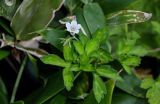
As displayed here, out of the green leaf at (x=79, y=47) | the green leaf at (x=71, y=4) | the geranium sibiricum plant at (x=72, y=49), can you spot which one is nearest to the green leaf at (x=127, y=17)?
the geranium sibiricum plant at (x=72, y=49)

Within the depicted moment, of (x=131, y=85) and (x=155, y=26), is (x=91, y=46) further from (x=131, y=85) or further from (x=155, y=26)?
(x=155, y=26)

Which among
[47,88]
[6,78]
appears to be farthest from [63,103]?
[6,78]

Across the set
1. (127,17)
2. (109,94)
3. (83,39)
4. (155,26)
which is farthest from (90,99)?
(155,26)

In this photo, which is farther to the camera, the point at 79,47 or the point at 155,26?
the point at 155,26

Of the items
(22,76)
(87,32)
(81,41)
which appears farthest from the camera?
(22,76)

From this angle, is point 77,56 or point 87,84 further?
point 87,84

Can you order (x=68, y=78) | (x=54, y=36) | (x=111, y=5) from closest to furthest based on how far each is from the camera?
(x=68, y=78), (x=54, y=36), (x=111, y=5)

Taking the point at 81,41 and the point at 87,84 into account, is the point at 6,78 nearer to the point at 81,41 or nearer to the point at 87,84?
the point at 87,84

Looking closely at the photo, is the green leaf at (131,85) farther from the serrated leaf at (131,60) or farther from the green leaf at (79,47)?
the green leaf at (79,47)
